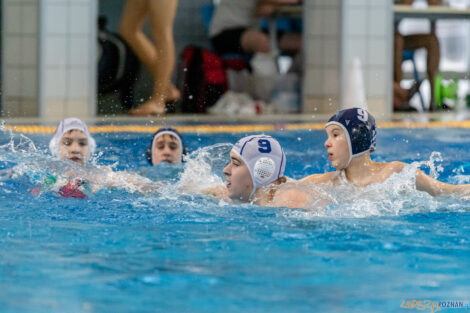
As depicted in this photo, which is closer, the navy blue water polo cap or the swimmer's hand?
the navy blue water polo cap

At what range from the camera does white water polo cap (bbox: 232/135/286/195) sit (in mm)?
4059

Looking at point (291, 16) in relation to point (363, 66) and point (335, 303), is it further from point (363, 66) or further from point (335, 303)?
point (335, 303)

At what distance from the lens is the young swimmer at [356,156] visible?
4.22 meters

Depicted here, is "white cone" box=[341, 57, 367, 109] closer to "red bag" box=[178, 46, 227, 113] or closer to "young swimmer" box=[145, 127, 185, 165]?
"red bag" box=[178, 46, 227, 113]

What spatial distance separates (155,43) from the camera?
30.6 ft

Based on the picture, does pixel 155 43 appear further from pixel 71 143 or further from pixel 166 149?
pixel 71 143

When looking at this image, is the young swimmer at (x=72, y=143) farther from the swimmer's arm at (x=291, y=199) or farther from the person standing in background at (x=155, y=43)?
the person standing in background at (x=155, y=43)

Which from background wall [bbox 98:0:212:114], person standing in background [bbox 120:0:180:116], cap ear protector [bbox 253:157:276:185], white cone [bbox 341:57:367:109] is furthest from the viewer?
background wall [bbox 98:0:212:114]

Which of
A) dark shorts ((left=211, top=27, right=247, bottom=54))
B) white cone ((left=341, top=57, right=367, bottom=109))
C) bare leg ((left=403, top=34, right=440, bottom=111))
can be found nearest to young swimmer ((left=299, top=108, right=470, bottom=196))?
white cone ((left=341, top=57, right=367, bottom=109))

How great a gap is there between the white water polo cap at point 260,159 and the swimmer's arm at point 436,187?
792 millimetres

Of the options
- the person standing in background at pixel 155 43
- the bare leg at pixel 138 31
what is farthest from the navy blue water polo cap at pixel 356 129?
the bare leg at pixel 138 31

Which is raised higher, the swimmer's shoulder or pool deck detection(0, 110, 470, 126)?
pool deck detection(0, 110, 470, 126)

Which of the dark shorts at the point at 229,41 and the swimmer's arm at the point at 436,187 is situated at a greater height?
the dark shorts at the point at 229,41

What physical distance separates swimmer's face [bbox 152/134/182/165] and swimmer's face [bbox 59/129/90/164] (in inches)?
18.0
